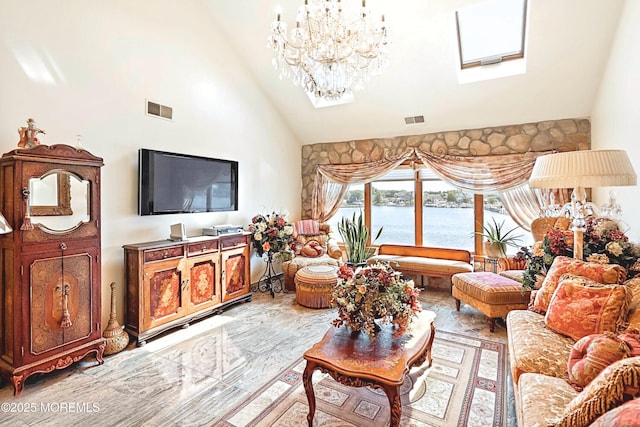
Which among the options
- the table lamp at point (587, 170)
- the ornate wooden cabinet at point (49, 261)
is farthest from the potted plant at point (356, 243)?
the ornate wooden cabinet at point (49, 261)

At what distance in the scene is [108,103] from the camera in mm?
3430

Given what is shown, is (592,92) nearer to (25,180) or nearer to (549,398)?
(549,398)

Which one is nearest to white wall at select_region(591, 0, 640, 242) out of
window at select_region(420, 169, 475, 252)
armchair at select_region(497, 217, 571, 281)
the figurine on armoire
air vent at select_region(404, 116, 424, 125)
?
armchair at select_region(497, 217, 571, 281)

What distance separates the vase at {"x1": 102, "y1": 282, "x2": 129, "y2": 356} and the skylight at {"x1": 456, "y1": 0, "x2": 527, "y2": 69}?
16.4 feet

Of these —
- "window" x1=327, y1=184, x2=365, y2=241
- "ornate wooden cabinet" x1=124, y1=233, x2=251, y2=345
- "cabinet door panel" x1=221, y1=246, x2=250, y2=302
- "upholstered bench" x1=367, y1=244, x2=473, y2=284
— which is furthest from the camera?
"window" x1=327, y1=184, x2=365, y2=241

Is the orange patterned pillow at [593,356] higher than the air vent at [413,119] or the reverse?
the reverse

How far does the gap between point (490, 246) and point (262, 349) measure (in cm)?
339

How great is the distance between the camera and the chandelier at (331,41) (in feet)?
9.87

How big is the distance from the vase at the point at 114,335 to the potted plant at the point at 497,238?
180 inches

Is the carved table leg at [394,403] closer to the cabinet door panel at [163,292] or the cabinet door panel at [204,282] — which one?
the cabinet door panel at [163,292]

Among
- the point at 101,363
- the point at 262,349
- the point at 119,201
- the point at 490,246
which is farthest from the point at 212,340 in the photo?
the point at 490,246

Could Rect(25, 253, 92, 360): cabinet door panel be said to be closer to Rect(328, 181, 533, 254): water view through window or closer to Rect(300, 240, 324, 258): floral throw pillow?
Rect(300, 240, 324, 258): floral throw pillow

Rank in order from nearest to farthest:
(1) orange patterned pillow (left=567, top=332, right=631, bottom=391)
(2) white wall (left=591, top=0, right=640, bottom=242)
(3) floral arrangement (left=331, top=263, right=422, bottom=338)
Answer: (1) orange patterned pillow (left=567, top=332, right=631, bottom=391)
(3) floral arrangement (left=331, top=263, right=422, bottom=338)
(2) white wall (left=591, top=0, right=640, bottom=242)

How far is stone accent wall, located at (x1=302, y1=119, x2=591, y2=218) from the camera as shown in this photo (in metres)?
4.59
